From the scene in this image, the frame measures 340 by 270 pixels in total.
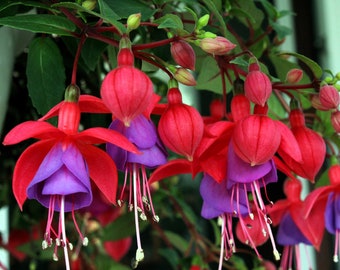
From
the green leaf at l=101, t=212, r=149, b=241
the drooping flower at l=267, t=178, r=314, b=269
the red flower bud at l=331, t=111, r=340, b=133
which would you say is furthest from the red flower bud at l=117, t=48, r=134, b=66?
the green leaf at l=101, t=212, r=149, b=241

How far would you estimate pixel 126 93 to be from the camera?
491 mm

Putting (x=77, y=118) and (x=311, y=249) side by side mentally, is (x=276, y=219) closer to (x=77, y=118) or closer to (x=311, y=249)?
(x=77, y=118)

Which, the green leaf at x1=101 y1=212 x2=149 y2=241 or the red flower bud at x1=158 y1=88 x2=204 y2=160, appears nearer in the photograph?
the red flower bud at x1=158 y1=88 x2=204 y2=160

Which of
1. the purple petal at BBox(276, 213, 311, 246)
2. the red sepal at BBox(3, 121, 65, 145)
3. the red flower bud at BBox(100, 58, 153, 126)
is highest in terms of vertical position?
the red flower bud at BBox(100, 58, 153, 126)

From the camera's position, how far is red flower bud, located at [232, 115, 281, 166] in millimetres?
542

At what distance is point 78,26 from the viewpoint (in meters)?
0.58

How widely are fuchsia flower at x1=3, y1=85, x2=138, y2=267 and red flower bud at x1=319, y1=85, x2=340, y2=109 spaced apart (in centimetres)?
20

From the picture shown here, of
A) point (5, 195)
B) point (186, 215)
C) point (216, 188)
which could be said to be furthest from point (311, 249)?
point (216, 188)

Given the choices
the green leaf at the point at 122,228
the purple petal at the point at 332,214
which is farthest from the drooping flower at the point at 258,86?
the green leaf at the point at 122,228

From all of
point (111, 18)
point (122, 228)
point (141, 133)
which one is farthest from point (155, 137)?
point (122, 228)

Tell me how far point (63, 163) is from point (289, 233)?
36 cm

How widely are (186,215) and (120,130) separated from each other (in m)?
0.65

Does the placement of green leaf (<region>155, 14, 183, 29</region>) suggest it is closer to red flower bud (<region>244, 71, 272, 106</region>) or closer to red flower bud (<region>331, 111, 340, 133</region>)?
red flower bud (<region>244, 71, 272, 106</region>)

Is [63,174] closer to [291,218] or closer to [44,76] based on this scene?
[44,76]
